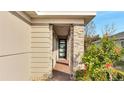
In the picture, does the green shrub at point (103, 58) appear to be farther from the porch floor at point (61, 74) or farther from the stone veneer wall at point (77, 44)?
the porch floor at point (61, 74)

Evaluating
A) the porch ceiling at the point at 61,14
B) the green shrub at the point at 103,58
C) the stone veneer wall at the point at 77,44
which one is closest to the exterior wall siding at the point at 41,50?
the porch ceiling at the point at 61,14

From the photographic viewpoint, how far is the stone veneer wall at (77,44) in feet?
20.5

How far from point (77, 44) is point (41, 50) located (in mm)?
1156

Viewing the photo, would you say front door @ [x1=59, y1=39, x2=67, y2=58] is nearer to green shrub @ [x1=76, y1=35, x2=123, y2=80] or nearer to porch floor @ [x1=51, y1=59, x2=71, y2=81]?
porch floor @ [x1=51, y1=59, x2=71, y2=81]

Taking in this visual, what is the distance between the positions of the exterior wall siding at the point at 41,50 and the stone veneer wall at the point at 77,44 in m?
0.80

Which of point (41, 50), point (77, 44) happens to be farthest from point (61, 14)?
point (41, 50)

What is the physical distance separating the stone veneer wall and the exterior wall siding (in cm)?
80

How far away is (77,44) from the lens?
629 cm

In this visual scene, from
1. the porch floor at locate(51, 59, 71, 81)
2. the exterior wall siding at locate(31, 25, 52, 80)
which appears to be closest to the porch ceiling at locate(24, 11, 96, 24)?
the exterior wall siding at locate(31, 25, 52, 80)

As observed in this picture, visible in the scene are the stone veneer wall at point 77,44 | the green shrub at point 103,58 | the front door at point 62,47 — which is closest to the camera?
the green shrub at point 103,58

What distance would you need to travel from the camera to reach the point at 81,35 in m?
6.37

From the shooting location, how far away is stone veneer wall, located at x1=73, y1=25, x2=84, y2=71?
20.5 ft
